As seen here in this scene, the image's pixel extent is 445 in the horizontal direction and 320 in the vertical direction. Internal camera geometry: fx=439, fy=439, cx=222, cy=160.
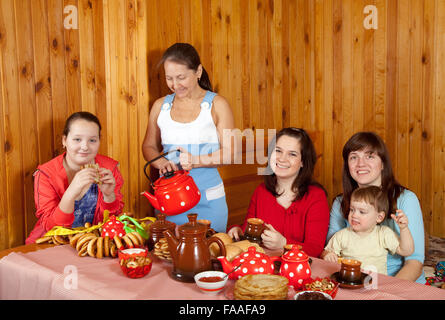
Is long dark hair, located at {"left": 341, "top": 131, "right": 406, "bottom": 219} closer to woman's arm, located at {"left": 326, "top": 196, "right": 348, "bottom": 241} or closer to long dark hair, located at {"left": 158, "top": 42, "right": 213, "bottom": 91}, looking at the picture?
woman's arm, located at {"left": 326, "top": 196, "right": 348, "bottom": 241}

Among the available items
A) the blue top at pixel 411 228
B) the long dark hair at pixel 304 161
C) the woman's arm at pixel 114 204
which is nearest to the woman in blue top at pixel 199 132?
the woman's arm at pixel 114 204

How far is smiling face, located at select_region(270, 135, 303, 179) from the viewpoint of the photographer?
6.09ft

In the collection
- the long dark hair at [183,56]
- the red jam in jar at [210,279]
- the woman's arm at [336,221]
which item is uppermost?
the long dark hair at [183,56]

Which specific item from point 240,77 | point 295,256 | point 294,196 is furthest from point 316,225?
point 240,77

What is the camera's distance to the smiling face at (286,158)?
186 cm

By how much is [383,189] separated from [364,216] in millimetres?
233

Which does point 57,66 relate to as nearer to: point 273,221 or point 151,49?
point 151,49

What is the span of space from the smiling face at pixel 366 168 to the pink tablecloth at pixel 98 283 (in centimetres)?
52

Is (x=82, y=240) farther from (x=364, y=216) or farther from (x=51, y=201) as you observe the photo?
(x=364, y=216)

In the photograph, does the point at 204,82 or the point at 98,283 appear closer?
the point at 98,283

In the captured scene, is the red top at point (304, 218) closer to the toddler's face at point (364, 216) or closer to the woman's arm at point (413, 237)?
the toddler's face at point (364, 216)

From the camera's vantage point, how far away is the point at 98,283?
3.94 ft
